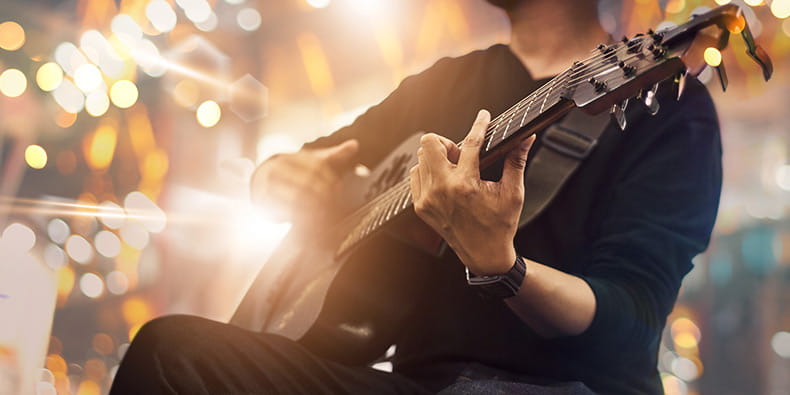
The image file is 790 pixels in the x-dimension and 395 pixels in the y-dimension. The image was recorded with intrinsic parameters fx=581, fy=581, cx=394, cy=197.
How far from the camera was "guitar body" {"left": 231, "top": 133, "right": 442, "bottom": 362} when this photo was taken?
112 cm

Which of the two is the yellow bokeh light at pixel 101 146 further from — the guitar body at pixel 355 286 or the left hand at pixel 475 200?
the left hand at pixel 475 200

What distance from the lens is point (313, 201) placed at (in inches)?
55.8

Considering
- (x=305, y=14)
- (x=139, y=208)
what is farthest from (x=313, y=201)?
(x=139, y=208)

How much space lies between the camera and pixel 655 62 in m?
0.72

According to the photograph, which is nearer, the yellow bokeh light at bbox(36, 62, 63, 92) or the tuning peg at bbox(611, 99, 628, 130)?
the tuning peg at bbox(611, 99, 628, 130)

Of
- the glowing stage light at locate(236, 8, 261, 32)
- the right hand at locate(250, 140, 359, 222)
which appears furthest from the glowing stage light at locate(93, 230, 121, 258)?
the right hand at locate(250, 140, 359, 222)

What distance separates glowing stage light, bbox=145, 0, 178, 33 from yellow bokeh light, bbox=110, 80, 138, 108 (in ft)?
1.36

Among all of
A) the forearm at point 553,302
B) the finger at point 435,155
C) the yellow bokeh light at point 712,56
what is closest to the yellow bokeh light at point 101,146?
the finger at point 435,155

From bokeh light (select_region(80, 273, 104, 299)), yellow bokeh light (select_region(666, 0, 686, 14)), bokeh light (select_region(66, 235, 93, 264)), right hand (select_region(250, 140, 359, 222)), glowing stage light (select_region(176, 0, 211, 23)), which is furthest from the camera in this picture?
bokeh light (select_region(80, 273, 104, 299))

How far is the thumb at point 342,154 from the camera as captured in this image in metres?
1.45

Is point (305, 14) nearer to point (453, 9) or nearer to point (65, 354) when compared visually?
point (453, 9)

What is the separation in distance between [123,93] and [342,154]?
9.33 ft

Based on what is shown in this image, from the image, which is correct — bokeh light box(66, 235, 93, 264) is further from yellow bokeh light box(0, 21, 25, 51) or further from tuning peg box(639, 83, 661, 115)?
tuning peg box(639, 83, 661, 115)

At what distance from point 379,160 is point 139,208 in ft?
11.1
